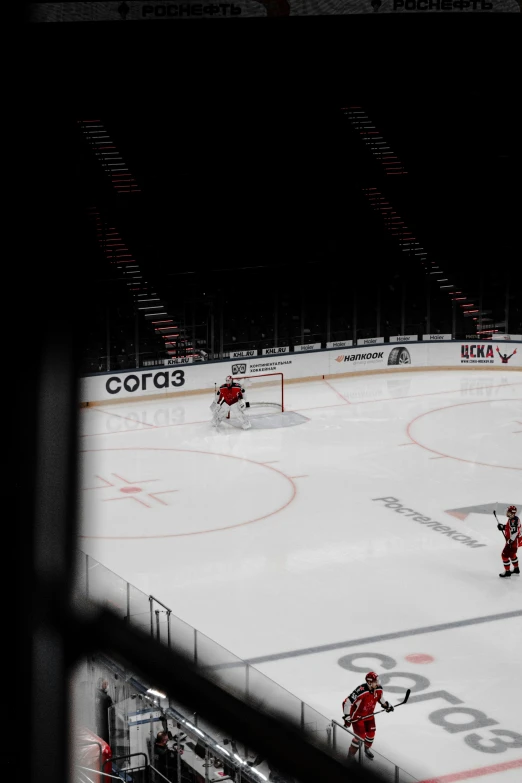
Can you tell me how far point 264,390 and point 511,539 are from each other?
416 inches

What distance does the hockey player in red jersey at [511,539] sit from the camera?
11.4 meters

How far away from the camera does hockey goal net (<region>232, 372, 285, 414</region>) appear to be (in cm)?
2019

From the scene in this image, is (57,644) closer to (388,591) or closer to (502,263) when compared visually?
(388,591)

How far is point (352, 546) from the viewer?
12.6m

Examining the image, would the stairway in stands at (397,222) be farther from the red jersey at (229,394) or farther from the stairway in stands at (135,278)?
the red jersey at (229,394)

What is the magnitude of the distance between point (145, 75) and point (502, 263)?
326 inches

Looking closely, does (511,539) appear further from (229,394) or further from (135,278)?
(135,278)

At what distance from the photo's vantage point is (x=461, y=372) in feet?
75.8

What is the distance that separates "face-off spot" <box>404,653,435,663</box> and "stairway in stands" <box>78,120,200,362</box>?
11639 mm

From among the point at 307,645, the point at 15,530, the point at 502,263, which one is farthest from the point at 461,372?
the point at 15,530

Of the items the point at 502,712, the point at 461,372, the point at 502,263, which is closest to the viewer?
the point at 502,712

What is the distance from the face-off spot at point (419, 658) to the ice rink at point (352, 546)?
0.02m

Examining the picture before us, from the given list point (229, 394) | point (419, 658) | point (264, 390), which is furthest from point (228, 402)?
point (419, 658)

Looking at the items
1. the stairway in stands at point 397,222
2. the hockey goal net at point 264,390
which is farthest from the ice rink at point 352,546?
the stairway in stands at point 397,222
